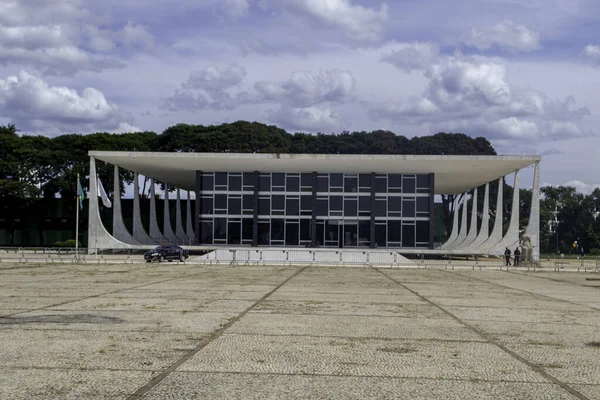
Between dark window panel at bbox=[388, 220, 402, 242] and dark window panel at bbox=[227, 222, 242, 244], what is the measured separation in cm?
1418

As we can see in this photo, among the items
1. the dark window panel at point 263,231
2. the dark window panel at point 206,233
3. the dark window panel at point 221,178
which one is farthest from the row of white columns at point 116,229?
the dark window panel at point 263,231

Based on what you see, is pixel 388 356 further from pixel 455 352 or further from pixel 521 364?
pixel 521 364

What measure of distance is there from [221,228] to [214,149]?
2687 cm

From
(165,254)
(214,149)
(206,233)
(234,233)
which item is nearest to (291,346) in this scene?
(165,254)

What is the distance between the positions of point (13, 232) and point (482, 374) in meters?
85.3

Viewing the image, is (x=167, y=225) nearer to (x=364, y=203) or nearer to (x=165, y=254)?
(x=364, y=203)

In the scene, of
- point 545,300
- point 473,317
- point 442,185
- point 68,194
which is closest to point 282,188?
point 442,185

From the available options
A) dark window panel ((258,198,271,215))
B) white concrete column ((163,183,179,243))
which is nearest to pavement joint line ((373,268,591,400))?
dark window panel ((258,198,271,215))

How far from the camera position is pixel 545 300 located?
21453 mm

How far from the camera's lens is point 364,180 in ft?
198

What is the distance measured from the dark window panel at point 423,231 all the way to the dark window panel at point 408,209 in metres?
1.07

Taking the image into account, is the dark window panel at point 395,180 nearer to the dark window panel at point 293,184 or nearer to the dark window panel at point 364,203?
the dark window panel at point 364,203

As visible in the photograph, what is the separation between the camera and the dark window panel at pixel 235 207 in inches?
2393

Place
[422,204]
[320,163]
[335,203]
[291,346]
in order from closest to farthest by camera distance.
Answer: [291,346]
[320,163]
[422,204]
[335,203]
